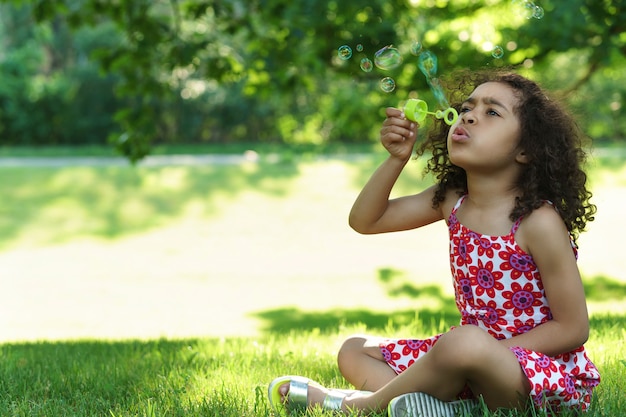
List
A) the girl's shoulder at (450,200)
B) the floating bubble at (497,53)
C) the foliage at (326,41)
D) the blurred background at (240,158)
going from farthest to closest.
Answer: the blurred background at (240,158), the foliage at (326,41), the floating bubble at (497,53), the girl's shoulder at (450,200)

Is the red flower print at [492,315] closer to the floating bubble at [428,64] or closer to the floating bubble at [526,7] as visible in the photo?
the floating bubble at [428,64]

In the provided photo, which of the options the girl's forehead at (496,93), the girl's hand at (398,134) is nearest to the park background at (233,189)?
the girl's forehead at (496,93)

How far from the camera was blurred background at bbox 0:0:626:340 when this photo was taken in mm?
5910

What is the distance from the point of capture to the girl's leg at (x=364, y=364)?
8.08 feet

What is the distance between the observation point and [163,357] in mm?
3068

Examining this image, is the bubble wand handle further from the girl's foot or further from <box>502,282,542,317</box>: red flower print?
the girl's foot

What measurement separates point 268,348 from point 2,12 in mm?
20927

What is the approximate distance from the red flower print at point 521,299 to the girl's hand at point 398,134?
0.48 metres

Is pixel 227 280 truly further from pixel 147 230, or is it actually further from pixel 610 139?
pixel 610 139

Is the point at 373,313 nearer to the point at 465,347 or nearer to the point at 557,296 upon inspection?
the point at 557,296

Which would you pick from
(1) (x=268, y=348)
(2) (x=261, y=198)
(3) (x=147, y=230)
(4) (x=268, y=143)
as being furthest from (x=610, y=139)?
(1) (x=268, y=348)

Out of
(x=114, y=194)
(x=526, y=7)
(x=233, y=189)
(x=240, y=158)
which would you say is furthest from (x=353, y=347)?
(x=240, y=158)

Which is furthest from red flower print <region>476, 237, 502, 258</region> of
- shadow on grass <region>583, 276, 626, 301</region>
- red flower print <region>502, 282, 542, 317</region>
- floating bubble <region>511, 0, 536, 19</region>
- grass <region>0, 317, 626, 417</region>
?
shadow on grass <region>583, 276, 626, 301</region>

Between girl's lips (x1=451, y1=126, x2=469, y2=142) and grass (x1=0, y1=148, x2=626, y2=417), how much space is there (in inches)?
30.6
